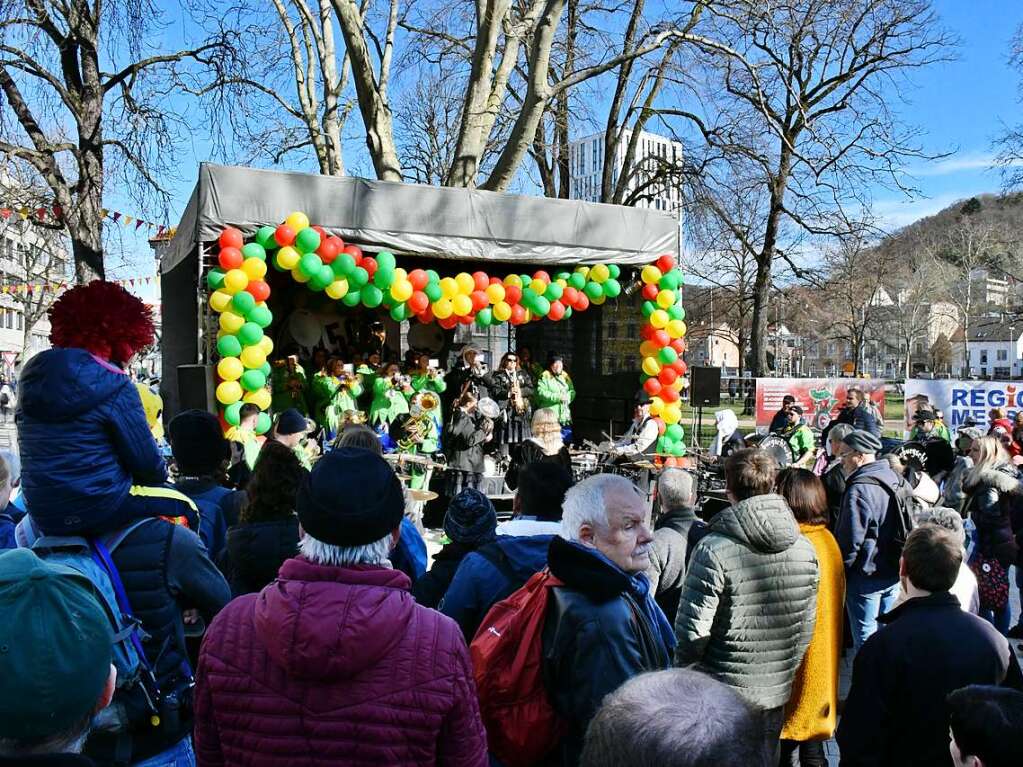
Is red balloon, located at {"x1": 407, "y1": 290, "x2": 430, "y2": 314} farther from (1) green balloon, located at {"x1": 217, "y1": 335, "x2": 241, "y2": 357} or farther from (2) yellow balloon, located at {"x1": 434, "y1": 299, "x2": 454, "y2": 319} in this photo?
(1) green balloon, located at {"x1": 217, "y1": 335, "x2": 241, "y2": 357}

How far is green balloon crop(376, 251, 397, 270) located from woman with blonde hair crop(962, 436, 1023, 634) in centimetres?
644

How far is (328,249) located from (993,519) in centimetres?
690

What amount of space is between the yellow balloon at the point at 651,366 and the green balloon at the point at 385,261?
3935mm

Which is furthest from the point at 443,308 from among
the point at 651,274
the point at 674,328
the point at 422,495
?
the point at 422,495

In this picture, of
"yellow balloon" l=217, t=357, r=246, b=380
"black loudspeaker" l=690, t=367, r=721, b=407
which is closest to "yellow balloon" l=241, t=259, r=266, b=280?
"yellow balloon" l=217, t=357, r=246, b=380

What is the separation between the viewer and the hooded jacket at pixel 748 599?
3.12 meters

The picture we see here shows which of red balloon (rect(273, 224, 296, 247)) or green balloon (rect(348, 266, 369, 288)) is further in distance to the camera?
green balloon (rect(348, 266, 369, 288))

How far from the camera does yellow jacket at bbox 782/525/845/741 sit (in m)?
3.58

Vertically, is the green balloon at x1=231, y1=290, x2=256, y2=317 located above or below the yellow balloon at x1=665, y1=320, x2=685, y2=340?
above

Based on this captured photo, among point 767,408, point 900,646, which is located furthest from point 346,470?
point 767,408

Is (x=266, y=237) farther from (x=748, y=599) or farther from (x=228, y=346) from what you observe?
(x=748, y=599)

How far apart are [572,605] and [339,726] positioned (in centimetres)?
73

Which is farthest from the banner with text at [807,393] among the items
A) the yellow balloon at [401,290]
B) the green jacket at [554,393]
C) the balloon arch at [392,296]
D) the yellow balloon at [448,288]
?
the yellow balloon at [401,290]

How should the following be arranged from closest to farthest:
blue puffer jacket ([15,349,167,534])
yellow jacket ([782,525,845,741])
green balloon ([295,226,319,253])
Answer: blue puffer jacket ([15,349,167,534]) < yellow jacket ([782,525,845,741]) < green balloon ([295,226,319,253])
